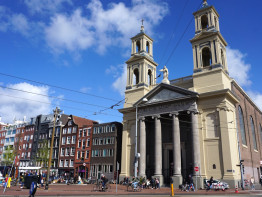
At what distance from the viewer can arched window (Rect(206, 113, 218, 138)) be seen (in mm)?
34125

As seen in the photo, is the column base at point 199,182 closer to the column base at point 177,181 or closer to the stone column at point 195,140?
the stone column at point 195,140

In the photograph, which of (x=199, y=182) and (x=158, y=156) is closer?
(x=199, y=182)

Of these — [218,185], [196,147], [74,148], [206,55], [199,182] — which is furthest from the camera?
[74,148]

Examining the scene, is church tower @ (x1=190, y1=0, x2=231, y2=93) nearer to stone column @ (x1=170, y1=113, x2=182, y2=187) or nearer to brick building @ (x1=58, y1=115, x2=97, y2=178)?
stone column @ (x1=170, y1=113, x2=182, y2=187)

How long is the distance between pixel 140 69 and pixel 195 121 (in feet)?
52.3

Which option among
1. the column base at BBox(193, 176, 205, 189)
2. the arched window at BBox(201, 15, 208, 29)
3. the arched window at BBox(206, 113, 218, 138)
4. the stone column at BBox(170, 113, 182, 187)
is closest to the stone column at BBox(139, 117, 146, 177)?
the stone column at BBox(170, 113, 182, 187)

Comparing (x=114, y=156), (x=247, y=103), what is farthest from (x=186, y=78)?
(x=114, y=156)

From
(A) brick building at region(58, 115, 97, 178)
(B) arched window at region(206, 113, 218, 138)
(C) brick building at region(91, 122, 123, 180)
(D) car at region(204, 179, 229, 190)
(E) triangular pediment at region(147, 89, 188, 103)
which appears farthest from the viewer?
(A) brick building at region(58, 115, 97, 178)

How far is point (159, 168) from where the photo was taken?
36156mm

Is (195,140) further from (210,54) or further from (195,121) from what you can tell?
(210,54)

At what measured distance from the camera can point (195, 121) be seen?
→ 34719 mm

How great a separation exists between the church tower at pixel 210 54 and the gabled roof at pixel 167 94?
2.07m

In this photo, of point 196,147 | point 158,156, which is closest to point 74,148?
point 158,156

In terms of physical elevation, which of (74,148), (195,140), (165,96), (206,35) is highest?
(206,35)
